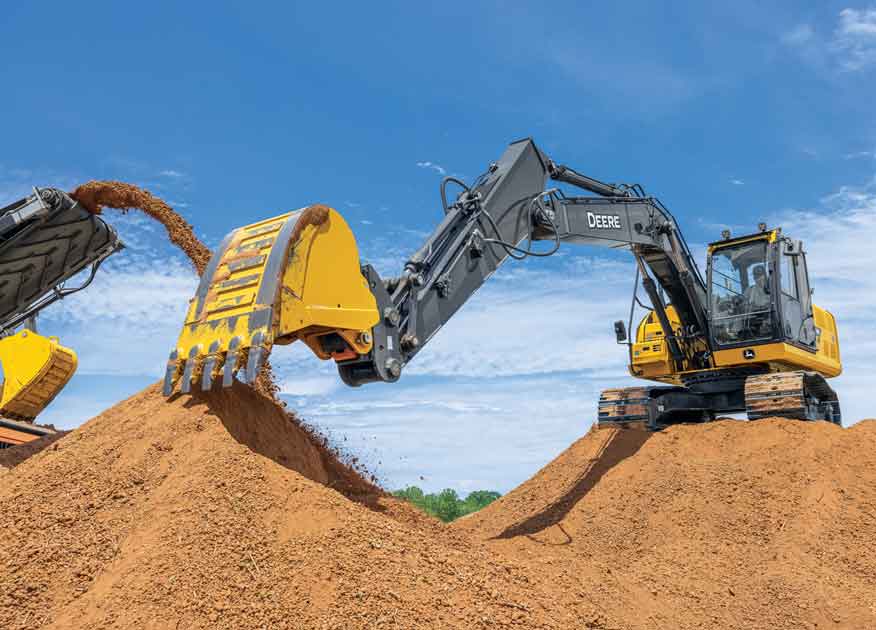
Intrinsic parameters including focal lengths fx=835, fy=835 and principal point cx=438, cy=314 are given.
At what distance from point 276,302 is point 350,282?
77cm

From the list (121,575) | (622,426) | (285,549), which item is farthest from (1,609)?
(622,426)

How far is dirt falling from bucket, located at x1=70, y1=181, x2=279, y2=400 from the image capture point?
944 cm

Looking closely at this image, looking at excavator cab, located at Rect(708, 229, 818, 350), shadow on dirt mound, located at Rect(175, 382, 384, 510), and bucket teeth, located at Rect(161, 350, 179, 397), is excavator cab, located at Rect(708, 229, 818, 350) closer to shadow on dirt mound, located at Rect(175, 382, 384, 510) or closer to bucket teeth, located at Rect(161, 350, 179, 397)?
shadow on dirt mound, located at Rect(175, 382, 384, 510)

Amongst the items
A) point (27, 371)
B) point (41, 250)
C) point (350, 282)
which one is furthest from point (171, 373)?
point (27, 371)

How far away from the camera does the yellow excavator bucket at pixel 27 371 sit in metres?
13.8

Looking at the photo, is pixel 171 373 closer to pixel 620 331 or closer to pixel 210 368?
pixel 210 368

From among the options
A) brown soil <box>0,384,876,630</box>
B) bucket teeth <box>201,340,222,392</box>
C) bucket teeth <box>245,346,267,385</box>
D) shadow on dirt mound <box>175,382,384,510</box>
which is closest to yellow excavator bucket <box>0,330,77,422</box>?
brown soil <box>0,384,876,630</box>

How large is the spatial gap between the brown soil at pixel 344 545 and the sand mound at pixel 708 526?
3 centimetres

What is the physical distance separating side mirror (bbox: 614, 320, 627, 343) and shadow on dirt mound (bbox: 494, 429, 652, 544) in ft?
4.56

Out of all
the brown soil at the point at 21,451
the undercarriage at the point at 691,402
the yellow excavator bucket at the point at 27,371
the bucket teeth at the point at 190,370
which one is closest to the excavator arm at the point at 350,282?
the bucket teeth at the point at 190,370

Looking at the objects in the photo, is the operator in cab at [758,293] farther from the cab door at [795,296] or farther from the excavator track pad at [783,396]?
the excavator track pad at [783,396]

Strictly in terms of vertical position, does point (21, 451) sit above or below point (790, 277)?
below

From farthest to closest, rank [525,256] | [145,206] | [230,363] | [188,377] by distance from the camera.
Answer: [145,206] < [525,256] < [188,377] < [230,363]

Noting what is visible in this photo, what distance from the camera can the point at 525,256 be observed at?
28.5ft
